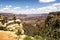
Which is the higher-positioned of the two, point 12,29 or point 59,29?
point 12,29

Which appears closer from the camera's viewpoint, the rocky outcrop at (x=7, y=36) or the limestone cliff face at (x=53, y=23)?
the rocky outcrop at (x=7, y=36)

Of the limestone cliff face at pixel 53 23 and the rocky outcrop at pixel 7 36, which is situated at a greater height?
the rocky outcrop at pixel 7 36

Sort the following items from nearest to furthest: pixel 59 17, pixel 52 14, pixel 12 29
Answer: pixel 12 29 < pixel 59 17 < pixel 52 14

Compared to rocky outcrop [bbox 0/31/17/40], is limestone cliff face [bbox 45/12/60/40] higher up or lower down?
lower down

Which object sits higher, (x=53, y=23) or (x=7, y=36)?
(x=7, y=36)

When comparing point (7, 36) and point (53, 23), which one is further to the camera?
point (53, 23)

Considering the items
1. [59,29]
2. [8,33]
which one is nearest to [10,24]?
[8,33]

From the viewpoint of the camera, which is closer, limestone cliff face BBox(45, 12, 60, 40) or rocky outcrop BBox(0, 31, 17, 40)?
rocky outcrop BBox(0, 31, 17, 40)

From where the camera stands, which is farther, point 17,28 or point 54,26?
point 54,26

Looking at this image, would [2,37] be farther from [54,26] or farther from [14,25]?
[54,26]

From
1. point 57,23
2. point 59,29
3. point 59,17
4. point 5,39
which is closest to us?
point 5,39
